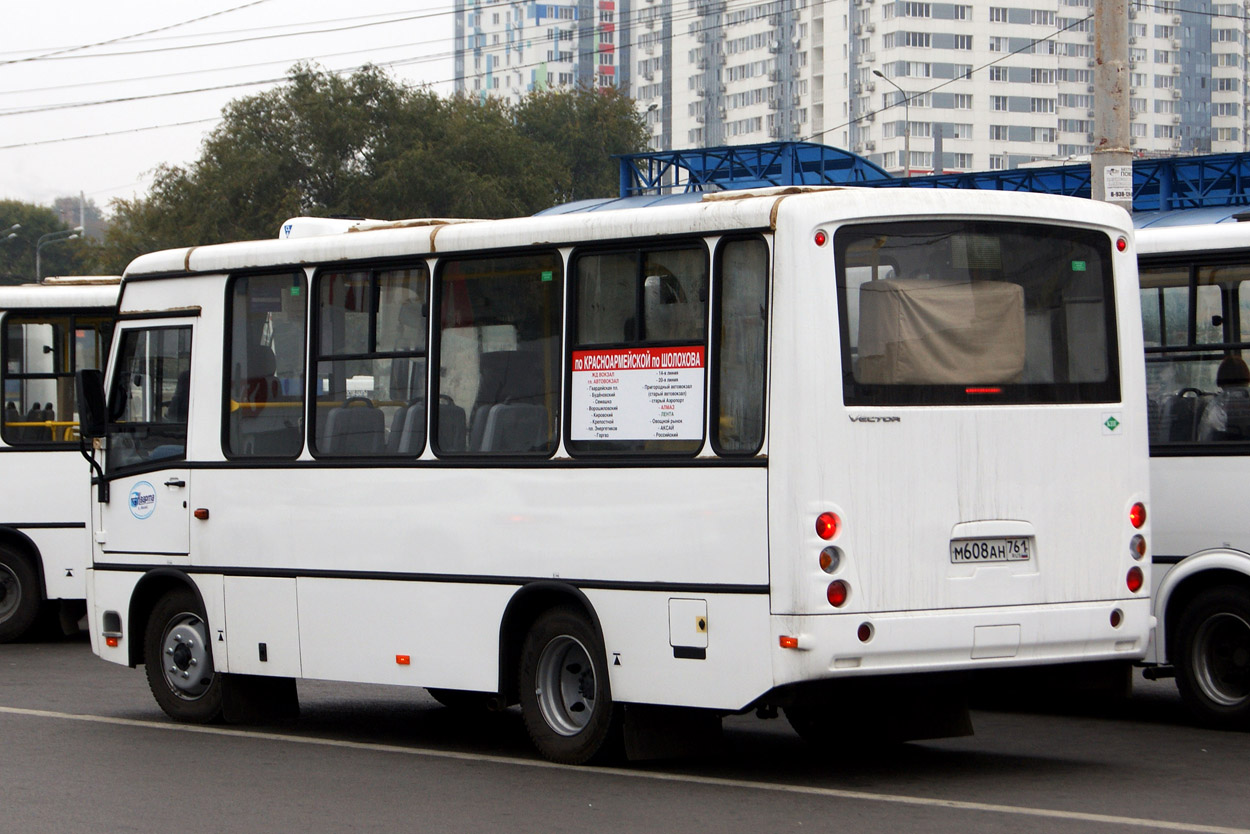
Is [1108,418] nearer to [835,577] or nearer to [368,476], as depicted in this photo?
[835,577]

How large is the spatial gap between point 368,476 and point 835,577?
308 cm

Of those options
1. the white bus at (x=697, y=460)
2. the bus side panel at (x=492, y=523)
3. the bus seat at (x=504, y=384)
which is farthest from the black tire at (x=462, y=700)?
the bus seat at (x=504, y=384)

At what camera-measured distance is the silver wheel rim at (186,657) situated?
1124 cm

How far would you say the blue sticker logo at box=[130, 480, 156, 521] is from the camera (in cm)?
1139

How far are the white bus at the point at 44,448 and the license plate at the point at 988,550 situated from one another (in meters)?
9.95

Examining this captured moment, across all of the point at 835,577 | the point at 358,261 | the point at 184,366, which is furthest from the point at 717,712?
the point at 184,366

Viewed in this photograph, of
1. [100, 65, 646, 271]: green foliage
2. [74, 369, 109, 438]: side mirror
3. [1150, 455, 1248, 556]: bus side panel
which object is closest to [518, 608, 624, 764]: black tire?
[1150, 455, 1248, 556]: bus side panel

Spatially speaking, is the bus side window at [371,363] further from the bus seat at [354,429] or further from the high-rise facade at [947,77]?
the high-rise facade at [947,77]

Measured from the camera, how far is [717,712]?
8.70m

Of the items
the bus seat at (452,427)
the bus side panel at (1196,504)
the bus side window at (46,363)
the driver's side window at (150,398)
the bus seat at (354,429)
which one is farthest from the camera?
the bus side window at (46,363)

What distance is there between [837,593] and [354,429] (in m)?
3.32

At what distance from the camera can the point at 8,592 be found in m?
16.6

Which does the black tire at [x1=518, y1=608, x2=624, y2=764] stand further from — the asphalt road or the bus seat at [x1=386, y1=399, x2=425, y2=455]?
the bus seat at [x1=386, y1=399, x2=425, y2=455]

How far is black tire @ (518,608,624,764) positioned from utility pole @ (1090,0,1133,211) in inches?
295
